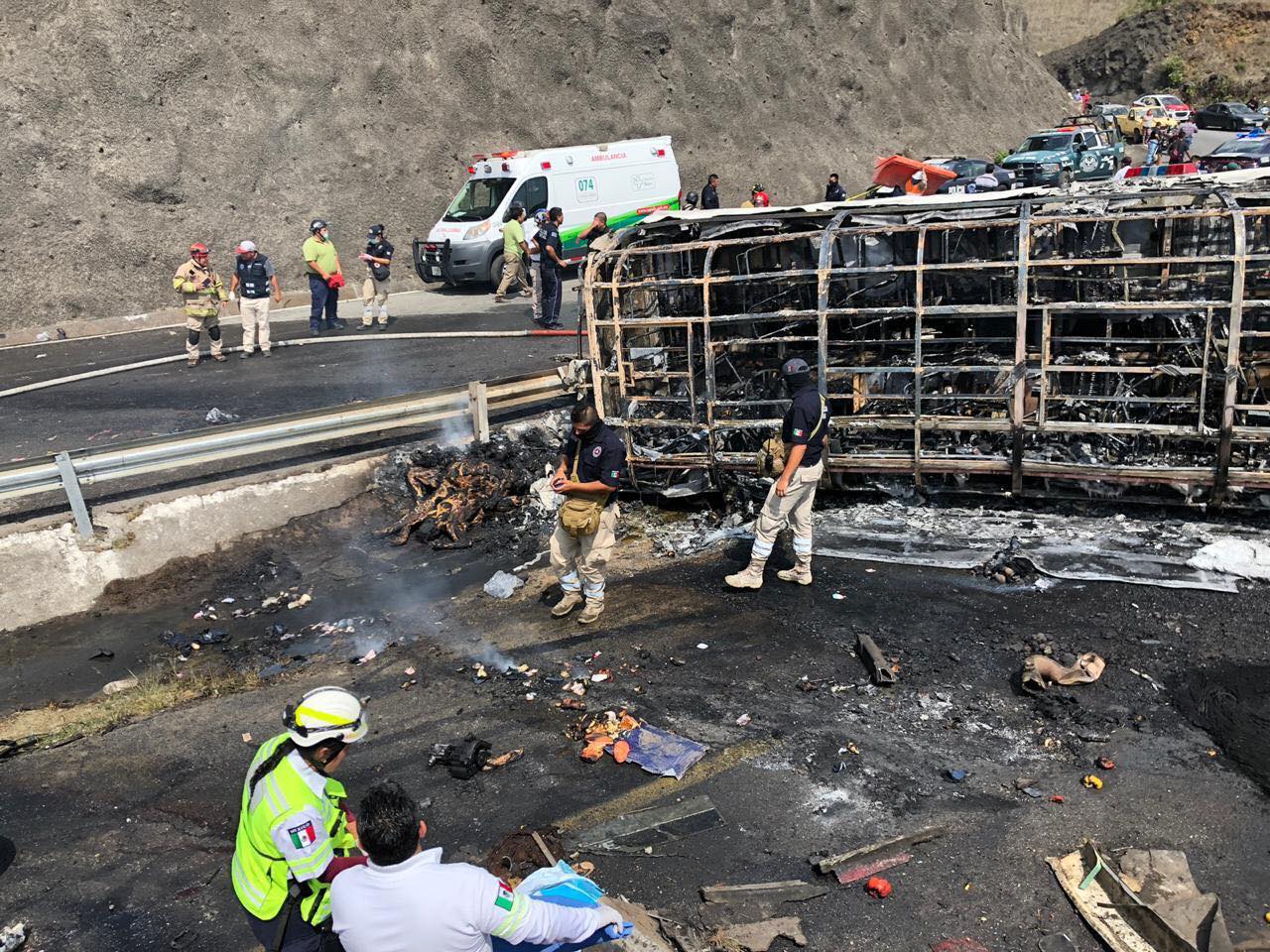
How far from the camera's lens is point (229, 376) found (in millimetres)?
14086

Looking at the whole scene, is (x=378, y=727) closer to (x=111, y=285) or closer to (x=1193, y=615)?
(x=1193, y=615)

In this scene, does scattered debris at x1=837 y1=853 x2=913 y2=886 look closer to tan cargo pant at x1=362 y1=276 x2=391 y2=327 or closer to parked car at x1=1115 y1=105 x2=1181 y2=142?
tan cargo pant at x1=362 y1=276 x2=391 y2=327

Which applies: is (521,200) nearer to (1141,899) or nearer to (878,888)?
(878,888)

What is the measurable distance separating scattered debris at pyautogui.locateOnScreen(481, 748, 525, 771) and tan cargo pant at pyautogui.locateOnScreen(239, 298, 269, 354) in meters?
10.6

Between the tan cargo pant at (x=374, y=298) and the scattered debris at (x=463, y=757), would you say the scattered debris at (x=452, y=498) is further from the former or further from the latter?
the tan cargo pant at (x=374, y=298)

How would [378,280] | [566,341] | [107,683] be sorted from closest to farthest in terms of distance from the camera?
1. [107,683]
2. [566,341]
3. [378,280]

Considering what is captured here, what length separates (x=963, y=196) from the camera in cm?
936

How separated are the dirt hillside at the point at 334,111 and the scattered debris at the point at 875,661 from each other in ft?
58.2

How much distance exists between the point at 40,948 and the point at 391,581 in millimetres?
4604

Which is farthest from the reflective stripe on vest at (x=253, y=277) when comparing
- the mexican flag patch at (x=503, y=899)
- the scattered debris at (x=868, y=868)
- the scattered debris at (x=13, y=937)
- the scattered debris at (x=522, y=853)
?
the mexican flag patch at (x=503, y=899)

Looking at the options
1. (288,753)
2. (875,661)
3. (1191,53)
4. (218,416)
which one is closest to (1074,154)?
(218,416)

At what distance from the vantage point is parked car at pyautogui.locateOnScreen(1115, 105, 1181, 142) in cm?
3819

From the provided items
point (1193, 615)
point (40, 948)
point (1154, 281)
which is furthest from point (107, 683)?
point (1154, 281)

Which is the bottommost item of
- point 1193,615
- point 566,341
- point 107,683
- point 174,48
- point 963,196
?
point 107,683
